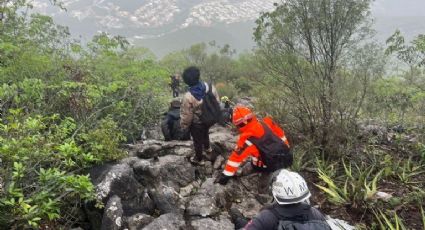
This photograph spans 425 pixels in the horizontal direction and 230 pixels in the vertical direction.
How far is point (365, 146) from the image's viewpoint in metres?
8.39

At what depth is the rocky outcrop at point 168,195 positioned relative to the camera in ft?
18.0

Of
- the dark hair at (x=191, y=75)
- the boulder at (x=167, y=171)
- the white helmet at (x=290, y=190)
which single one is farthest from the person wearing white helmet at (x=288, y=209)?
the dark hair at (x=191, y=75)

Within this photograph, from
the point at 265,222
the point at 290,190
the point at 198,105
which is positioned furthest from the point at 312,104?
the point at 265,222

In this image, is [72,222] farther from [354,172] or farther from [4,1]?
[4,1]

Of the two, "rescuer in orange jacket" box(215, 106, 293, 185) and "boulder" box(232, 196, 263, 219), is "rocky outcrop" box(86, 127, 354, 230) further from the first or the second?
"rescuer in orange jacket" box(215, 106, 293, 185)

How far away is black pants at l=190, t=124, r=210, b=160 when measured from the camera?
7.43 meters

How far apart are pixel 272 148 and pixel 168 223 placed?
209 cm

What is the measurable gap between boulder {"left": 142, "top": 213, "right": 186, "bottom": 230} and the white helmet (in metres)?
2.10

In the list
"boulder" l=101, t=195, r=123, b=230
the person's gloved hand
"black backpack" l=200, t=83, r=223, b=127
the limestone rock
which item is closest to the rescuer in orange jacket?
the person's gloved hand

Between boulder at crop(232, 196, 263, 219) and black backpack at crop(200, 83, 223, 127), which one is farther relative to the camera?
black backpack at crop(200, 83, 223, 127)

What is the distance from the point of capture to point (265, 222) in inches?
140

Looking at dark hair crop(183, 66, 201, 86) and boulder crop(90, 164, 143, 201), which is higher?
dark hair crop(183, 66, 201, 86)

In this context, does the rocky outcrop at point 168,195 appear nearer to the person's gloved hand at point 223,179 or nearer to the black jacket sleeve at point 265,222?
the person's gloved hand at point 223,179

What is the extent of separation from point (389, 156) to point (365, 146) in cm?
52
